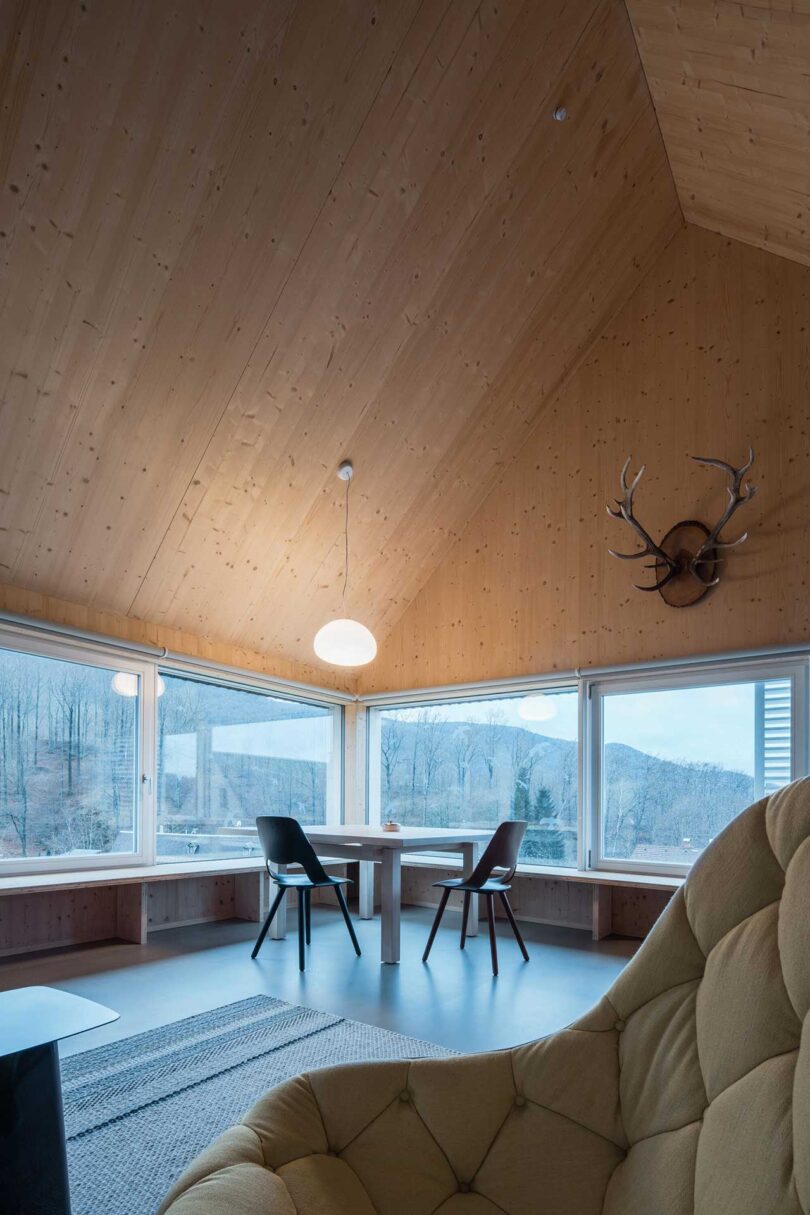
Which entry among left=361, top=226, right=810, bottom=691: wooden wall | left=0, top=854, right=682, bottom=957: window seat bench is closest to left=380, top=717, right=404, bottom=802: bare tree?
left=361, top=226, right=810, bottom=691: wooden wall

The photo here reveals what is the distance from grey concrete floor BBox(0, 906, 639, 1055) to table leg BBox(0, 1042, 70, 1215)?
4.49 ft

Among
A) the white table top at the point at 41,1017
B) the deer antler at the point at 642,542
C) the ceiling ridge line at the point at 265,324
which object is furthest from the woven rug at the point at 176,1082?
the deer antler at the point at 642,542

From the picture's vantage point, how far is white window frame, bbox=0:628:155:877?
4668mm

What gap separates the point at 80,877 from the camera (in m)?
4.59

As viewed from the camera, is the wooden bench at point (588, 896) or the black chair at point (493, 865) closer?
the black chair at point (493, 865)

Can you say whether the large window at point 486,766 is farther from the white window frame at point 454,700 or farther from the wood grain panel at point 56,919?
the wood grain panel at point 56,919

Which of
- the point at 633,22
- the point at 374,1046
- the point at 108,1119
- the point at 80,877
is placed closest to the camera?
the point at 108,1119

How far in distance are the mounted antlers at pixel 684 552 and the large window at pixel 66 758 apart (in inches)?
130

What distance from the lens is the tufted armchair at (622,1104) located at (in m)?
1.03

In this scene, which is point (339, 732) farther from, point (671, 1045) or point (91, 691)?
point (671, 1045)

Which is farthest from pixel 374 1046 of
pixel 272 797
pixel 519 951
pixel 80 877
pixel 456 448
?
pixel 456 448

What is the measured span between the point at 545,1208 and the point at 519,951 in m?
3.90

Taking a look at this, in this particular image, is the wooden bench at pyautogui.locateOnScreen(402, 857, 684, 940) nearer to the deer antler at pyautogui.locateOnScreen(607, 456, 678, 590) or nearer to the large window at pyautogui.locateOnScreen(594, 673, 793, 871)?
the large window at pyautogui.locateOnScreen(594, 673, 793, 871)

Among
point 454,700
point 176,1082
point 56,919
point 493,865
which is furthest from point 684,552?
point 56,919
